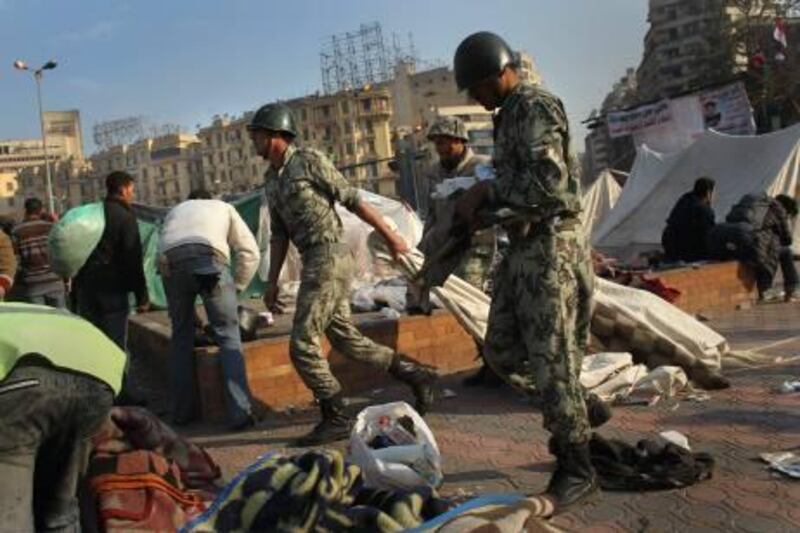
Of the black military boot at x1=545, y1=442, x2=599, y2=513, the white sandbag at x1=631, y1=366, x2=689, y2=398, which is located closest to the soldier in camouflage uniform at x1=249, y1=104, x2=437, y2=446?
the black military boot at x1=545, y1=442, x2=599, y2=513

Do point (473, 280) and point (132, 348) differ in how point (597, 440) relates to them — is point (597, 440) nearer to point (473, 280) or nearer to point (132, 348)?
point (473, 280)

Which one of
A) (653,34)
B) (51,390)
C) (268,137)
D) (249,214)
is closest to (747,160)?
(249,214)

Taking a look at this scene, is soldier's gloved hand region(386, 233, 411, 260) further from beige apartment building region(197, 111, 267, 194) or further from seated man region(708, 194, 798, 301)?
beige apartment building region(197, 111, 267, 194)

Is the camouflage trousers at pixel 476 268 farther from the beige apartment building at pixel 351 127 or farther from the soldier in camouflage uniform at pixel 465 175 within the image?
the beige apartment building at pixel 351 127

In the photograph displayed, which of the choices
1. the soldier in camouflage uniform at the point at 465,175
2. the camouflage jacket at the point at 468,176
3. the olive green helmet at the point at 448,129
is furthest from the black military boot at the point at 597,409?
the olive green helmet at the point at 448,129

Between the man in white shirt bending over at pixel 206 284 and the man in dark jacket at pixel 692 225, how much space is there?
19.0 ft

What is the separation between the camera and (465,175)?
593 cm

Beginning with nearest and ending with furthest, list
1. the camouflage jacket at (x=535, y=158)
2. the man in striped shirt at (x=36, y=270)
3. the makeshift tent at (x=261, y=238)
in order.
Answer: the camouflage jacket at (x=535, y=158), the man in striped shirt at (x=36, y=270), the makeshift tent at (x=261, y=238)

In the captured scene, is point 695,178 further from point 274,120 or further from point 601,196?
point 274,120

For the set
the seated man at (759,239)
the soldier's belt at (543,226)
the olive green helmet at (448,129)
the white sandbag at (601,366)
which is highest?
the olive green helmet at (448,129)

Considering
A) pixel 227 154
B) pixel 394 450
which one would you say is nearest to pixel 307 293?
pixel 394 450

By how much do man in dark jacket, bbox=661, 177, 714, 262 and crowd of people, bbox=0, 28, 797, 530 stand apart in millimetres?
4234

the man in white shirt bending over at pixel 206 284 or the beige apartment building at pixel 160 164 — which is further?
the beige apartment building at pixel 160 164

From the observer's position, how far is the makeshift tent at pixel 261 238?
1139cm
